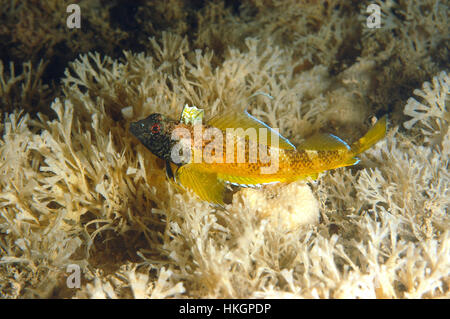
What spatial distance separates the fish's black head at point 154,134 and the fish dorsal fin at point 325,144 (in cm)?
109

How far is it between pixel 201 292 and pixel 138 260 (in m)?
0.78

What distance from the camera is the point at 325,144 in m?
2.38

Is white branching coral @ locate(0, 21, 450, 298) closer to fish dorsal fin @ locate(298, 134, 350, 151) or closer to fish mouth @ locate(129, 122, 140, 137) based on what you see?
fish mouth @ locate(129, 122, 140, 137)

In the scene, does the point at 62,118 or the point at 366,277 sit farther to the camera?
the point at 62,118

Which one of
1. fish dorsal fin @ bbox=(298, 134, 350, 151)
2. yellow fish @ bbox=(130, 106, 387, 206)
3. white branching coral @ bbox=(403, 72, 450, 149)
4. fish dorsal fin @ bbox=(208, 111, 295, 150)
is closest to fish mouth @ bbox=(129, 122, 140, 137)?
yellow fish @ bbox=(130, 106, 387, 206)

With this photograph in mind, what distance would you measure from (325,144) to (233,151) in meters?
0.74

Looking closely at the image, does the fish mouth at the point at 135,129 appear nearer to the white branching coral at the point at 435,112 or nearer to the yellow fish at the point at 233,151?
the yellow fish at the point at 233,151

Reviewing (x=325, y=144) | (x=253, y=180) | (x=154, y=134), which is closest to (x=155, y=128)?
(x=154, y=134)

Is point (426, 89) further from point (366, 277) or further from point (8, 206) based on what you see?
point (8, 206)

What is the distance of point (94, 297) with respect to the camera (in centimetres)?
180

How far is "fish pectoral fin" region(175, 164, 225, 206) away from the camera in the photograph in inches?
91.7

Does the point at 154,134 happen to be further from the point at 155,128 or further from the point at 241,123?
the point at 241,123

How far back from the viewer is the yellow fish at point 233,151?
2357mm

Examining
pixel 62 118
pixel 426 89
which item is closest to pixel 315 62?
pixel 426 89
